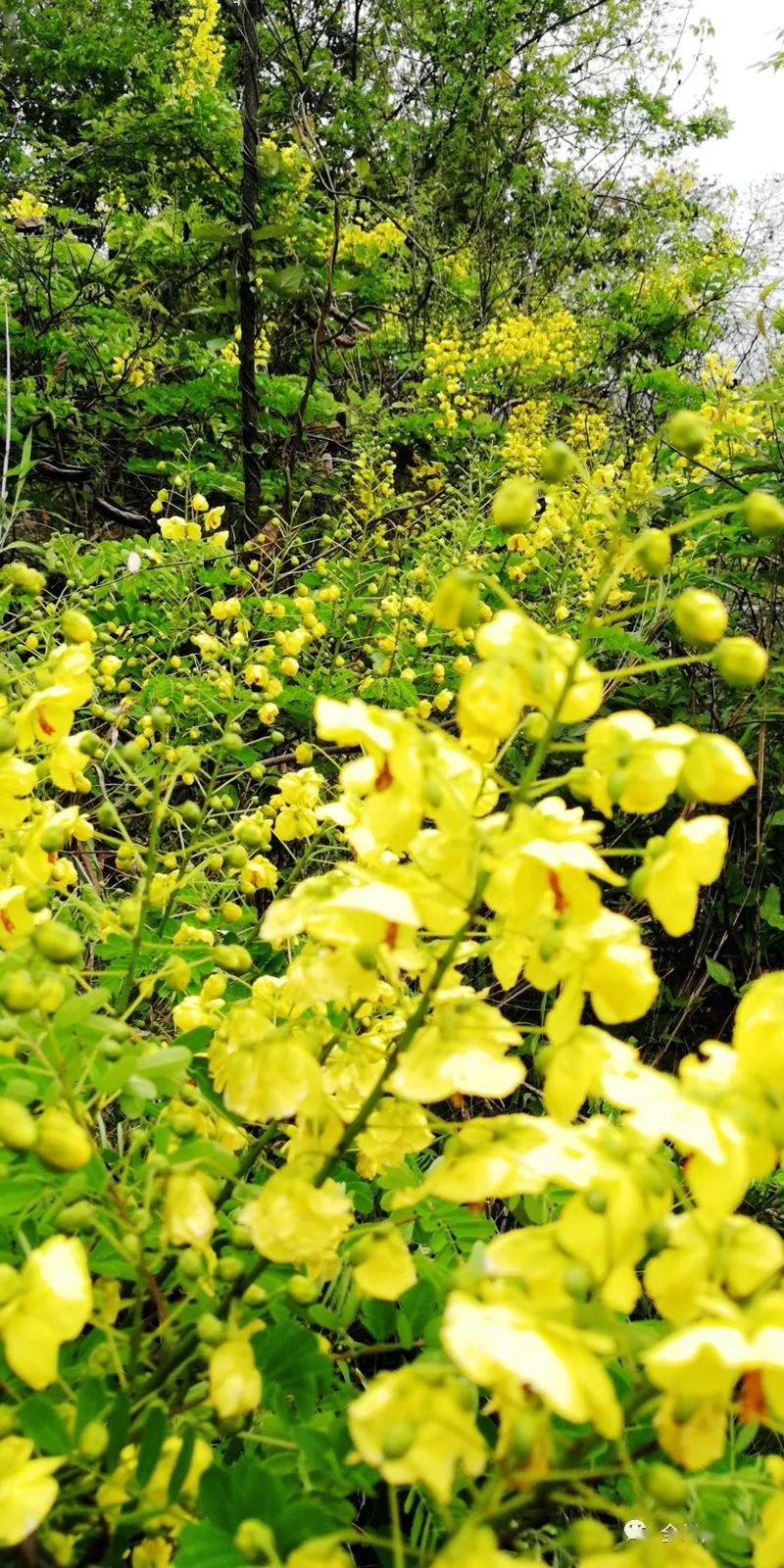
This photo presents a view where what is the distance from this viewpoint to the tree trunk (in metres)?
3.08

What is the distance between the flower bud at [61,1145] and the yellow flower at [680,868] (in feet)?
1.30

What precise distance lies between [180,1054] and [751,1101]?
1.30 feet

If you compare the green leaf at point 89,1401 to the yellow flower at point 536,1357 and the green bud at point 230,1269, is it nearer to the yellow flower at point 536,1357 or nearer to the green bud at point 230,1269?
the green bud at point 230,1269

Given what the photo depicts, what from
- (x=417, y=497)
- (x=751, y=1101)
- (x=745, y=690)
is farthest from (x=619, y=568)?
(x=417, y=497)

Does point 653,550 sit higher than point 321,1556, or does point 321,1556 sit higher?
point 653,550

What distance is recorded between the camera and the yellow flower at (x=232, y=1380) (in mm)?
599

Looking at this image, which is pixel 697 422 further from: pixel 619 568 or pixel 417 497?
pixel 417 497

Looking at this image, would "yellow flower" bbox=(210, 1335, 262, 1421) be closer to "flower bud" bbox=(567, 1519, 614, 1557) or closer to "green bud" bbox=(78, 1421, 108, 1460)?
"green bud" bbox=(78, 1421, 108, 1460)

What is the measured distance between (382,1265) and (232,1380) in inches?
4.8

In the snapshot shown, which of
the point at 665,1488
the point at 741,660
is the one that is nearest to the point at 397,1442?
the point at 665,1488

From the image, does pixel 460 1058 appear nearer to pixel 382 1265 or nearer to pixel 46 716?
pixel 382 1265

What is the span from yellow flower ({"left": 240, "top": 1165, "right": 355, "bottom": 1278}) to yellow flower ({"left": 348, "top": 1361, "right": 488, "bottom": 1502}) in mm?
131

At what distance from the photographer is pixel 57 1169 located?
614mm

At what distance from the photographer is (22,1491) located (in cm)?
54
